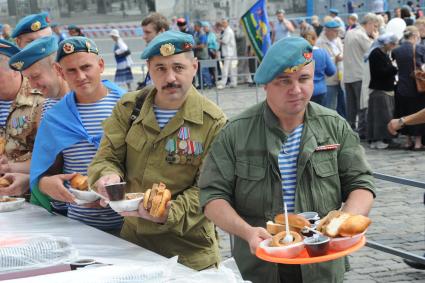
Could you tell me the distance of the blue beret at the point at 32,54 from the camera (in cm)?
441

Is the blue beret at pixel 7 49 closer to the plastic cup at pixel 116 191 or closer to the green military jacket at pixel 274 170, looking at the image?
the plastic cup at pixel 116 191

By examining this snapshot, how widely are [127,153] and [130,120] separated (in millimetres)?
163

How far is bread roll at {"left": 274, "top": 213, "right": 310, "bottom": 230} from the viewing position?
9.09 ft

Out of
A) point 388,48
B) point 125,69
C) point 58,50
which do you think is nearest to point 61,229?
point 58,50

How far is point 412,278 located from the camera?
19.8ft

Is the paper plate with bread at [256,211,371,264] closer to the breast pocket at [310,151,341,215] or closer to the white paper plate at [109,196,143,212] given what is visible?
the breast pocket at [310,151,341,215]

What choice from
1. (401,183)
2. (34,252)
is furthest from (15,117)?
(401,183)

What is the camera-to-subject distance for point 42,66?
4.48 m

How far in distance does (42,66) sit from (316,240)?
95.3 inches

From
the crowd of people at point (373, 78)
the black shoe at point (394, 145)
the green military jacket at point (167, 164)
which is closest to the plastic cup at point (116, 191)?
the green military jacket at point (167, 164)

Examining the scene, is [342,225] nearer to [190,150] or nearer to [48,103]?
[190,150]

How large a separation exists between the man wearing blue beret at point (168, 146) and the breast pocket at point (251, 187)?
439 millimetres

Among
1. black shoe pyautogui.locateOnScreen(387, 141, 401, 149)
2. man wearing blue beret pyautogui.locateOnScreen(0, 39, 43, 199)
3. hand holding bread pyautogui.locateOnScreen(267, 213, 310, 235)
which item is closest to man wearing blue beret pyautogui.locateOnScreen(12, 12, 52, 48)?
man wearing blue beret pyautogui.locateOnScreen(0, 39, 43, 199)

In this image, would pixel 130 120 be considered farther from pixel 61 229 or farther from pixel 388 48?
pixel 388 48
